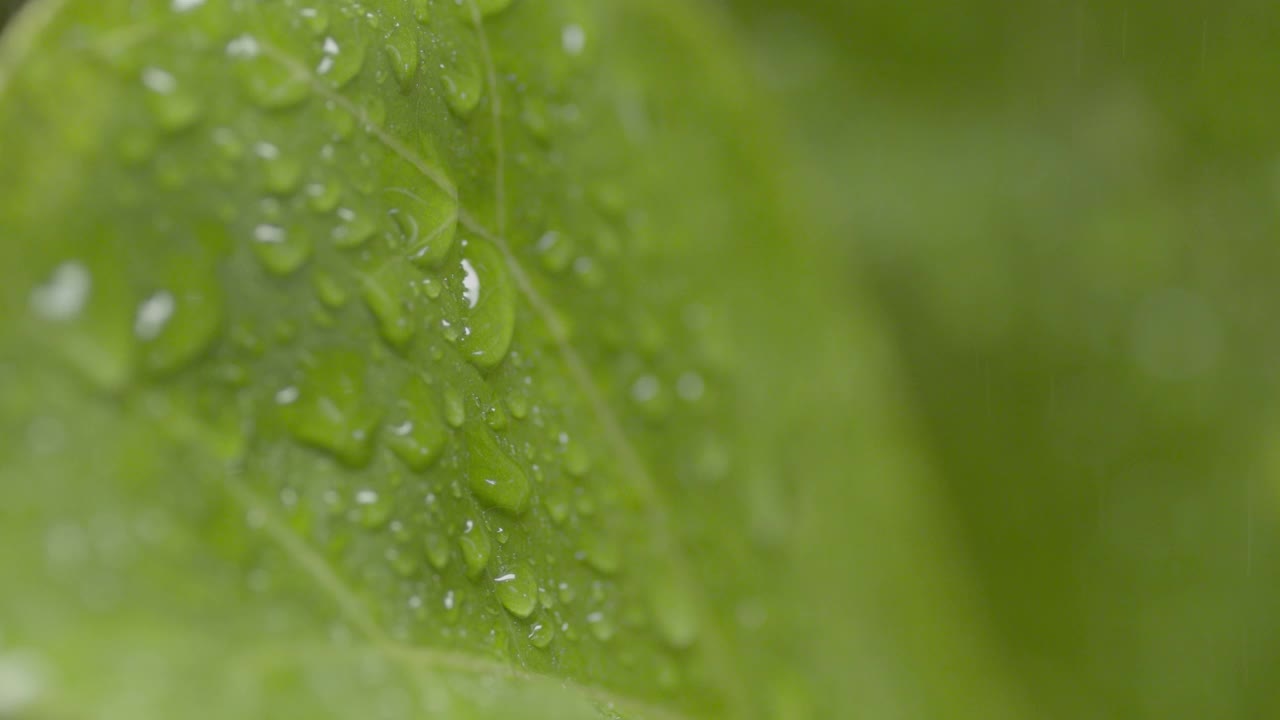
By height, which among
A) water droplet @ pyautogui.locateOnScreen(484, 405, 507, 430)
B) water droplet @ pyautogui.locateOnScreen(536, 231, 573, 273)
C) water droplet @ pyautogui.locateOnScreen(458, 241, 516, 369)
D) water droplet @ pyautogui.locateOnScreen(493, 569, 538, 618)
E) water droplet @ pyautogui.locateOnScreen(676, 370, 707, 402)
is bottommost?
water droplet @ pyautogui.locateOnScreen(676, 370, 707, 402)

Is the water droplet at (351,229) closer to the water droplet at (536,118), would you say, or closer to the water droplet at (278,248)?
the water droplet at (278,248)

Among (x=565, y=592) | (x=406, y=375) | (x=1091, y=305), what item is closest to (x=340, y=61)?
(x=406, y=375)

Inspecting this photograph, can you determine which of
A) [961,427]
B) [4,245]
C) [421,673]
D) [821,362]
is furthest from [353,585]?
[961,427]

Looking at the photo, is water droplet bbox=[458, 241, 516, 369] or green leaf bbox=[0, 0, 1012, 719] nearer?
green leaf bbox=[0, 0, 1012, 719]

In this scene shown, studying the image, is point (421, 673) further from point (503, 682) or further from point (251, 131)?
point (251, 131)

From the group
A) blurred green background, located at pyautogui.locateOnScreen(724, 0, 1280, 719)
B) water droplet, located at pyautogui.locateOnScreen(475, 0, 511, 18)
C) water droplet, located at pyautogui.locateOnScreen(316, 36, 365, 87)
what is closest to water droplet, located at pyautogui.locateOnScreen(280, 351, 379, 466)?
water droplet, located at pyautogui.locateOnScreen(316, 36, 365, 87)

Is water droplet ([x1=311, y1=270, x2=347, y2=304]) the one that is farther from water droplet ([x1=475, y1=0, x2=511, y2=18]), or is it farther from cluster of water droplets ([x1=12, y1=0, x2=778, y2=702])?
water droplet ([x1=475, y1=0, x2=511, y2=18])

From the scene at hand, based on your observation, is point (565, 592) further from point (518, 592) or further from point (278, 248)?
point (278, 248)

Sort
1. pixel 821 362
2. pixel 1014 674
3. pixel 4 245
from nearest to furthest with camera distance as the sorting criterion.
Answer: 1. pixel 4 245
2. pixel 821 362
3. pixel 1014 674
